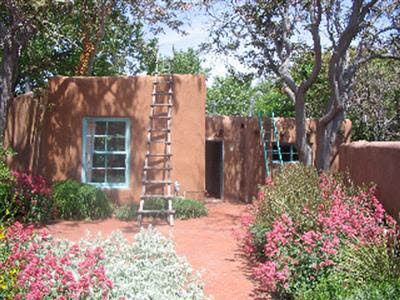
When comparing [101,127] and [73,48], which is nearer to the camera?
[101,127]

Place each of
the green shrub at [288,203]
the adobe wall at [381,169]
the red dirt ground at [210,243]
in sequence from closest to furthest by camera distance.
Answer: the red dirt ground at [210,243], the green shrub at [288,203], the adobe wall at [381,169]

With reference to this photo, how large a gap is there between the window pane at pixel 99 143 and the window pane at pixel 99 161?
0.54 feet

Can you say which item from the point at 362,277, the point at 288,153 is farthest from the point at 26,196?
the point at 288,153

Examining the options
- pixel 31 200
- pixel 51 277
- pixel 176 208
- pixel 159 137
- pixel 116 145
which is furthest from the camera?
pixel 116 145

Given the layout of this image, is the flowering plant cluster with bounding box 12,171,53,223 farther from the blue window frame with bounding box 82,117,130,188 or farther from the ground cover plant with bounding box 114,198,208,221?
the blue window frame with bounding box 82,117,130,188

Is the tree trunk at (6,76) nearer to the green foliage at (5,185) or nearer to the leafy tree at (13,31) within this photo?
the leafy tree at (13,31)

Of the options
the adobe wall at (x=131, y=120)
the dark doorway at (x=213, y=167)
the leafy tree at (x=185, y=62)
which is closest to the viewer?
the adobe wall at (x=131, y=120)

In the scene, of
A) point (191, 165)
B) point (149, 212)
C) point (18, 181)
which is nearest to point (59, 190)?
point (18, 181)

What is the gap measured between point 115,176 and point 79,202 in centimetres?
160

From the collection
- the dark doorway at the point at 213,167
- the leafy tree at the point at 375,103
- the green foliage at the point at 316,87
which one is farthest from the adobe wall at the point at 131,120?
the leafy tree at the point at 375,103

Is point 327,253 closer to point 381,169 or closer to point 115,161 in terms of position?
point 381,169

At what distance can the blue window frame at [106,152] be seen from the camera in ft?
39.3

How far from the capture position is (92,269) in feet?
14.2

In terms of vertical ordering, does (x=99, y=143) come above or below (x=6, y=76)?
below
